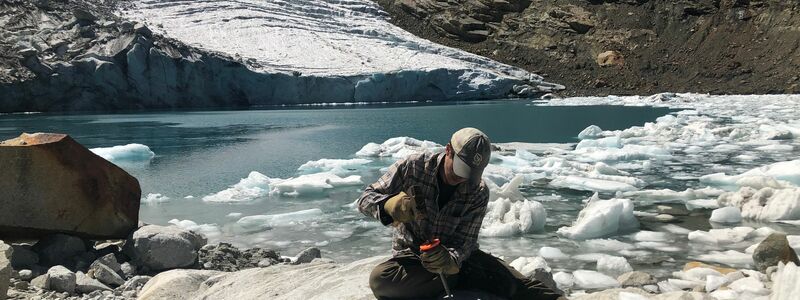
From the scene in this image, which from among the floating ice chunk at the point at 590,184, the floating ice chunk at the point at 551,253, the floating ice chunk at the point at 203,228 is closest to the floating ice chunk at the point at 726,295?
the floating ice chunk at the point at 551,253

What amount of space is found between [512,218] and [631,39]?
1919 inches

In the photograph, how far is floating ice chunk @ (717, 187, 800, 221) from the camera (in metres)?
6.57

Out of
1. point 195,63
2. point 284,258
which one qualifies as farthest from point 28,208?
point 195,63

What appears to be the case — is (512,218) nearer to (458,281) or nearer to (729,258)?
(729,258)

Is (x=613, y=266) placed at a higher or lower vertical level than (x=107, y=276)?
higher

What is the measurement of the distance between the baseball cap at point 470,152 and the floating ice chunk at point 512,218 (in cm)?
389

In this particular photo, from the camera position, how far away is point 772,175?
28.9ft

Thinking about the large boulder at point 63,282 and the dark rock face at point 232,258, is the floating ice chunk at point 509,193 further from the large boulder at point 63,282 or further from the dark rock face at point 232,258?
the large boulder at point 63,282

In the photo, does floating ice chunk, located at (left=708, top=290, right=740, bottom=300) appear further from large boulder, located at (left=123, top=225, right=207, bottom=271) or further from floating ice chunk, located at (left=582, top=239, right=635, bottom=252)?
large boulder, located at (left=123, top=225, right=207, bottom=271)

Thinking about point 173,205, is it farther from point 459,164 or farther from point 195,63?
point 195,63

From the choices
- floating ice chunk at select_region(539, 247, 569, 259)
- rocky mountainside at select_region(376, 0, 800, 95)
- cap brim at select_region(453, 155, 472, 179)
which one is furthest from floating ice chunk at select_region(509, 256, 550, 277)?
rocky mountainside at select_region(376, 0, 800, 95)

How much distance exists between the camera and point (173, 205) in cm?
882

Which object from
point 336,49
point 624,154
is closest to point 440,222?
point 624,154

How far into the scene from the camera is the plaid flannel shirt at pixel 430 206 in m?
2.94
